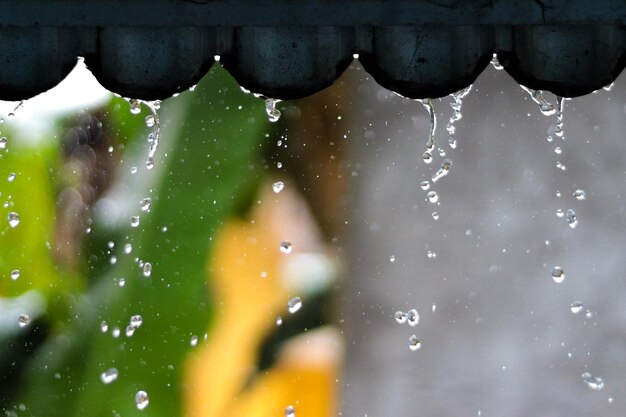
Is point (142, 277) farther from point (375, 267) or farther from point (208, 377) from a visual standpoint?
point (375, 267)

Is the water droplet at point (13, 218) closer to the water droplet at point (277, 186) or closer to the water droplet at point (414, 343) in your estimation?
the water droplet at point (277, 186)

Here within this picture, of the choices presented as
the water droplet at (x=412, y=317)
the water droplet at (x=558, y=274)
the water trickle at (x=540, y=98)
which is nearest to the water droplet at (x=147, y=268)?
the water droplet at (x=412, y=317)

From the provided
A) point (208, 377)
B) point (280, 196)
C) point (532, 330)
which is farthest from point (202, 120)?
point (532, 330)

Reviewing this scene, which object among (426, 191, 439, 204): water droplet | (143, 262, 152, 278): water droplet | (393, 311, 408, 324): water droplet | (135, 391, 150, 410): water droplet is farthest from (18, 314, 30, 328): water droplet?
(426, 191, 439, 204): water droplet

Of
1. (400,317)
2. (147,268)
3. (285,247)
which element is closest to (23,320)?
(147,268)

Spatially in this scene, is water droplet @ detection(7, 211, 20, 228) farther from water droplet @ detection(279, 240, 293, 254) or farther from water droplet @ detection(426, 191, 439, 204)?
water droplet @ detection(426, 191, 439, 204)

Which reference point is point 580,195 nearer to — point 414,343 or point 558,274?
point 558,274
